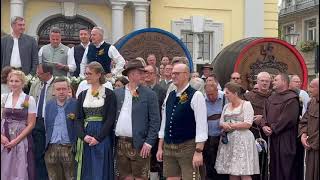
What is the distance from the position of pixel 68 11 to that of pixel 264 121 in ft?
30.9

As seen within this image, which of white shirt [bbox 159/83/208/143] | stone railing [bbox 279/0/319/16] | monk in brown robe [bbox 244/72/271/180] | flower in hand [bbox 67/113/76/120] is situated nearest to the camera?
white shirt [bbox 159/83/208/143]

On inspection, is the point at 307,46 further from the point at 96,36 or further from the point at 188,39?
the point at 96,36

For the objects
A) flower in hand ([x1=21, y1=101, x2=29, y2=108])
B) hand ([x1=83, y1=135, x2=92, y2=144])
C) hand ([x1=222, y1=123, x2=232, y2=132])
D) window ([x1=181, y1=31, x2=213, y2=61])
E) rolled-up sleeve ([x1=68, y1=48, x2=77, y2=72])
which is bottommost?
hand ([x1=83, y1=135, x2=92, y2=144])

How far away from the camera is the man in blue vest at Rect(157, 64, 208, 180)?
228 inches

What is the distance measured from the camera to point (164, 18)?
51.6ft

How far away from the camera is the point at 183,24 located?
1594 centimetres

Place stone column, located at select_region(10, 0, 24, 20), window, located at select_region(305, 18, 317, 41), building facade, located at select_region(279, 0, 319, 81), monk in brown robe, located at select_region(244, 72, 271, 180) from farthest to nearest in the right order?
window, located at select_region(305, 18, 317, 41) < building facade, located at select_region(279, 0, 319, 81) < stone column, located at select_region(10, 0, 24, 20) < monk in brown robe, located at select_region(244, 72, 271, 180)

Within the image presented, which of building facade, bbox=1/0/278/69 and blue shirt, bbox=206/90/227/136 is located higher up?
building facade, bbox=1/0/278/69

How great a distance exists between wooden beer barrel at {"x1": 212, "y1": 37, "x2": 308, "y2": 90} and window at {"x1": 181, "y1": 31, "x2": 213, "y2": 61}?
5.21 metres

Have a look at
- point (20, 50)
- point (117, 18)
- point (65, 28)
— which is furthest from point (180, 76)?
point (65, 28)

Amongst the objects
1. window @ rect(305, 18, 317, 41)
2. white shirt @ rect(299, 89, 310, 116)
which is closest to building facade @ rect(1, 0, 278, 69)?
white shirt @ rect(299, 89, 310, 116)

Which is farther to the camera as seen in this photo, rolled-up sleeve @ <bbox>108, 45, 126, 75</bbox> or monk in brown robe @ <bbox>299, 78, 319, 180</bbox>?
rolled-up sleeve @ <bbox>108, 45, 126, 75</bbox>

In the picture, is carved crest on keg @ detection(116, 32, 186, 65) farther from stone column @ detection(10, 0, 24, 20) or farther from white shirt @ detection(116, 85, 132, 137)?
stone column @ detection(10, 0, 24, 20)

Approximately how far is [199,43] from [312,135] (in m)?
10.3
